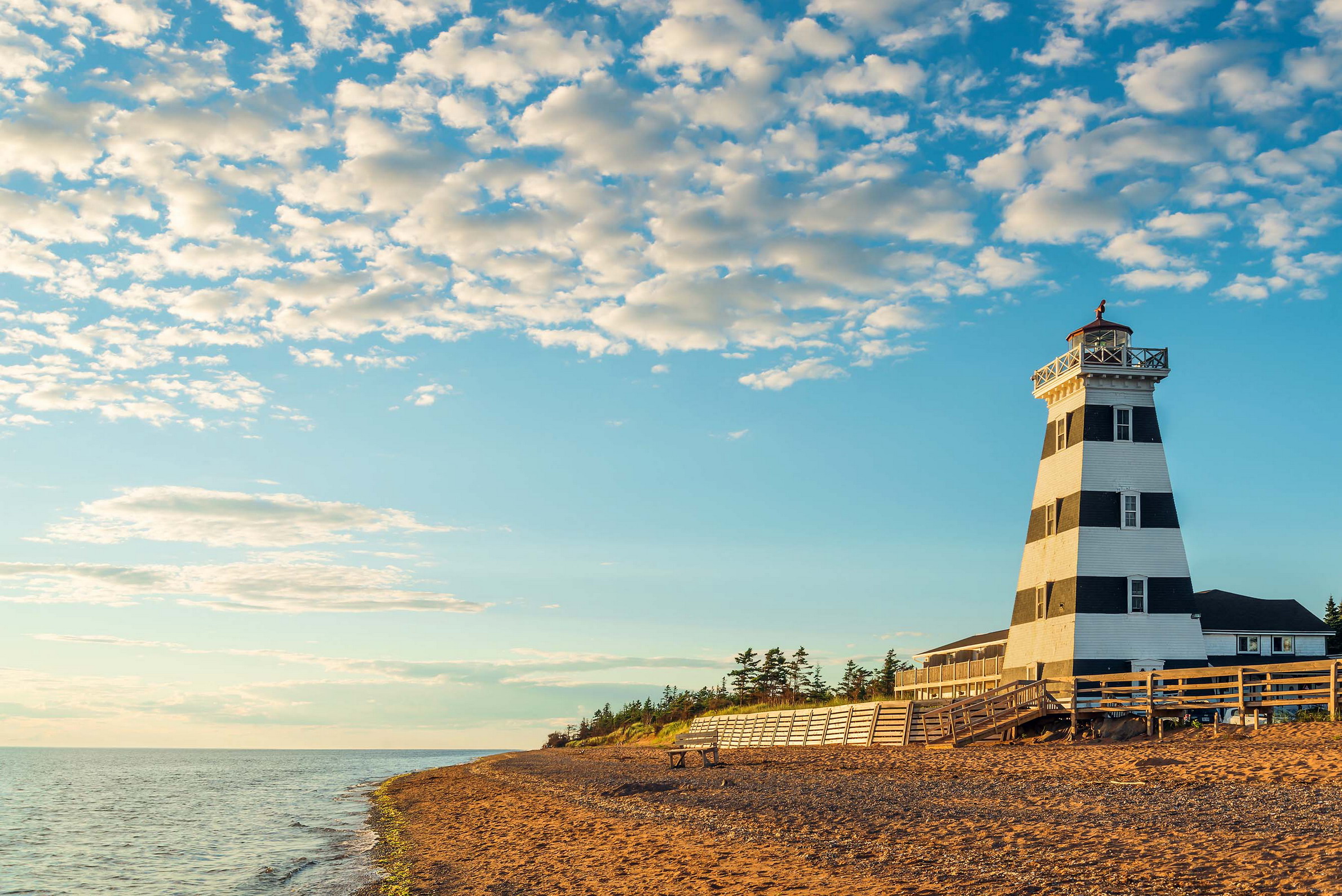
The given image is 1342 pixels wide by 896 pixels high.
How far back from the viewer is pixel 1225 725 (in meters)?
28.0

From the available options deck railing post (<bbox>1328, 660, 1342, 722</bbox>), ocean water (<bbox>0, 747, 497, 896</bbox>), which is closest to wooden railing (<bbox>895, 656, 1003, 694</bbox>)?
deck railing post (<bbox>1328, 660, 1342, 722</bbox>)

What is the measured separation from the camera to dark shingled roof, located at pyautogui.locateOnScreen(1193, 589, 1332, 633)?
145 ft

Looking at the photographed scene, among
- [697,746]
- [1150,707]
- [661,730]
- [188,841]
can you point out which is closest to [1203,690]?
[1150,707]

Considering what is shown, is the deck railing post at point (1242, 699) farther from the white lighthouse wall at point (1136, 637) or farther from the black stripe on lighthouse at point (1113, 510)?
the black stripe on lighthouse at point (1113, 510)

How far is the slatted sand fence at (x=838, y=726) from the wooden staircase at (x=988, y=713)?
61 cm

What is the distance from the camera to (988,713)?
33.8 m

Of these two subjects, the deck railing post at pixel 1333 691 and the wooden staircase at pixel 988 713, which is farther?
the wooden staircase at pixel 988 713

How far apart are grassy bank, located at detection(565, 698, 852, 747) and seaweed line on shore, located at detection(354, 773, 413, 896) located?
20.9 metres

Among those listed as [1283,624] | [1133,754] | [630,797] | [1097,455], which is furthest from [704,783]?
[1283,624]

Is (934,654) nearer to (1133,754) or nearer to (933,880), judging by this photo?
(1133,754)

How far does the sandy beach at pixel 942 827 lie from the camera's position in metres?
11.2

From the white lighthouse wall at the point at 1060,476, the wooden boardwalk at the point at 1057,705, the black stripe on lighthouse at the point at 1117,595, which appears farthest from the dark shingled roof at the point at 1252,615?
the white lighthouse wall at the point at 1060,476

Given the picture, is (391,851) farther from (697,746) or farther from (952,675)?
(952,675)

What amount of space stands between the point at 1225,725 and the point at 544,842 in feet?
67.5
